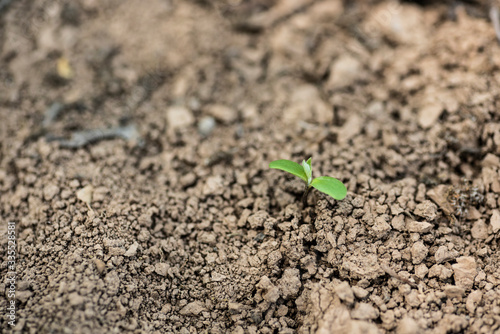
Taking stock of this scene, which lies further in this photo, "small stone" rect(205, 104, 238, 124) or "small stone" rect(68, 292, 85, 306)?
"small stone" rect(205, 104, 238, 124)

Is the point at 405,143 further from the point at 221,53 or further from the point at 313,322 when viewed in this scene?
the point at 221,53

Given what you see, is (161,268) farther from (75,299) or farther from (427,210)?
(427,210)

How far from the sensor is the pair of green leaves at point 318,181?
2.04m

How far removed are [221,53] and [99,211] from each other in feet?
5.93

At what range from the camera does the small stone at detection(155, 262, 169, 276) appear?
2.12 m

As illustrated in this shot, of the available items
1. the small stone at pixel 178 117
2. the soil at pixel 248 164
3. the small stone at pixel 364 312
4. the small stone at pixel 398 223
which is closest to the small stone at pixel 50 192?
the soil at pixel 248 164

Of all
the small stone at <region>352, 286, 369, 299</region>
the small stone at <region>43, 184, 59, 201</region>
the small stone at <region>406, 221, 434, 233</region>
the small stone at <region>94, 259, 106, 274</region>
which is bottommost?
the small stone at <region>94, 259, 106, 274</region>

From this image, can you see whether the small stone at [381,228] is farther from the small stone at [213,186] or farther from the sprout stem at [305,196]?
the small stone at [213,186]

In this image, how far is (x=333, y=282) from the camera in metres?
2.02

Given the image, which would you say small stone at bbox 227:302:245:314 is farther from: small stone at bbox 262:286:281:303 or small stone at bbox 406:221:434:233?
small stone at bbox 406:221:434:233

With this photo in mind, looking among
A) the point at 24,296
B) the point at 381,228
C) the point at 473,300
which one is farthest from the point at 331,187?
the point at 24,296

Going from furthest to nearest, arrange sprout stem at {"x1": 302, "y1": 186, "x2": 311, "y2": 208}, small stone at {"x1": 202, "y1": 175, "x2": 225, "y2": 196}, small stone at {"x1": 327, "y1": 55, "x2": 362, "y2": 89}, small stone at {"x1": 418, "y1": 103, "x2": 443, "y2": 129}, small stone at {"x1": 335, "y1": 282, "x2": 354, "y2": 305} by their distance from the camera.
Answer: small stone at {"x1": 327, "y1": 55, "x2": 362, "y2": 89} < small stone at {"x1": 418, "y1": 103, "x2": 443, "y2": 129} < small stone at {"x1": 202, "y1": 175, "x2": 225, "y2": 196} < sprout stem at {"x1": 302, "y1": 186, "x2": 311, "y2": 208} < small stone at {"x1": 335, "y1": 282, "x2": 354, "y2": 305}

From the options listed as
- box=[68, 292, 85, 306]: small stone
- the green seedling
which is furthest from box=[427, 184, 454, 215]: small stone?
box=[68, 292, 85, 306]: small stone

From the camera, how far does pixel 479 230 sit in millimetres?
2211
